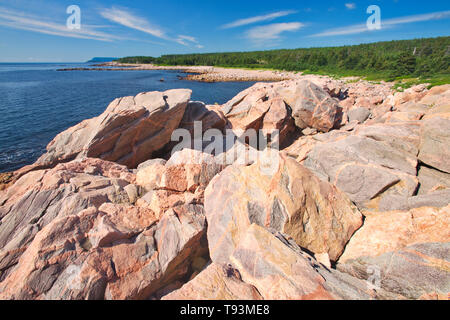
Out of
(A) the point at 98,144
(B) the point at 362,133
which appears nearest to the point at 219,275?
(B) the point at 362,133

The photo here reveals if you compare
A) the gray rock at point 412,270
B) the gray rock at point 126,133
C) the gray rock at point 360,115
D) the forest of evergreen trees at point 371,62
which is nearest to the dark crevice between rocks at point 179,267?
the gray rock at point 412,270

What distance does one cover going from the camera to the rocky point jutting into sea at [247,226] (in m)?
4.70

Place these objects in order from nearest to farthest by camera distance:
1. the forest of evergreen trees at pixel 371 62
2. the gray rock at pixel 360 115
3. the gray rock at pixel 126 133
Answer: the gray rock at pixel 126 133, the gray rock at pixel 360 115, the forest of evergreen trees at pixel 371 62

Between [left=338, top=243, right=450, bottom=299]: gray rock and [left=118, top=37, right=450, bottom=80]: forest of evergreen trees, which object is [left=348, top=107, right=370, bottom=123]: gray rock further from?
[left=118, top=37, right=450, bottom=80]: forest of evergreen trees

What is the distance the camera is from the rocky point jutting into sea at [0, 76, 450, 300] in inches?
185

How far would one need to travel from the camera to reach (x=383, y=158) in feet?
26.7

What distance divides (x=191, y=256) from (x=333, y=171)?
6.34 metres

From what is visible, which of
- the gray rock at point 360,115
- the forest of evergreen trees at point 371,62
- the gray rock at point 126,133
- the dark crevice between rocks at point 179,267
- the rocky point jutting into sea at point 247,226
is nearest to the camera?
the rocky point jutting into sea at point 247,226

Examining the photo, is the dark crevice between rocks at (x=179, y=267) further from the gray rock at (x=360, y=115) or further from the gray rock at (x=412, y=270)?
the gray rock at (x=360, y=115)

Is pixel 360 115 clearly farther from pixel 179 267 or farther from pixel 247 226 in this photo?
Answer: pixel 179 267

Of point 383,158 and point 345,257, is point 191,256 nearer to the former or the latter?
point 345,257

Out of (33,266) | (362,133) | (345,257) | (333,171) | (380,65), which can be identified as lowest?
(345,257)

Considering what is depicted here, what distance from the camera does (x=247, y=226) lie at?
20.2 ft

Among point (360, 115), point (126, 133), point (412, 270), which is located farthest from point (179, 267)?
point (360, 115)
